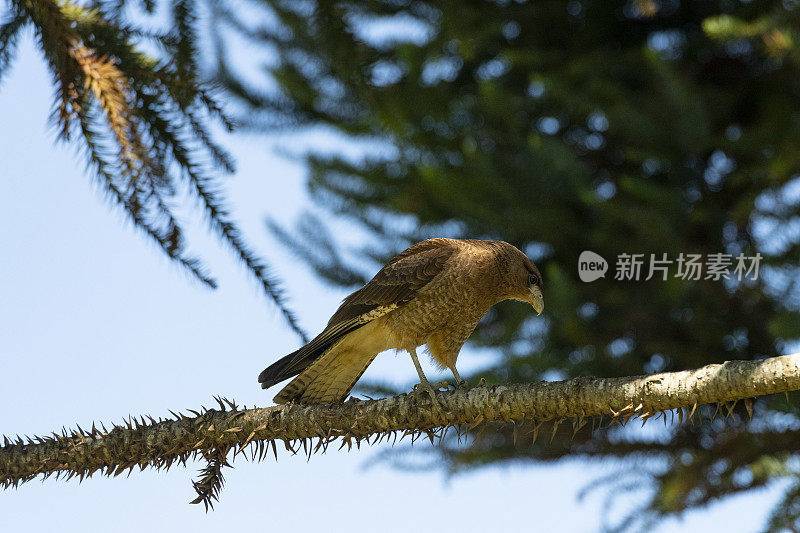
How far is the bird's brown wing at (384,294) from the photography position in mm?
3289

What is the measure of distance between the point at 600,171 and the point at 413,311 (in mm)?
3114

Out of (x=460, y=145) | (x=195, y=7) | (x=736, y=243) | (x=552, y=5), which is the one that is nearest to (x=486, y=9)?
(x=552, y=5)

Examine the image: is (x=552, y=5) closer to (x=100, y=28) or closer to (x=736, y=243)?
(x=736, y=243)

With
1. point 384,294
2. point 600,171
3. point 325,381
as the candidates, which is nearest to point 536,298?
point 384,294

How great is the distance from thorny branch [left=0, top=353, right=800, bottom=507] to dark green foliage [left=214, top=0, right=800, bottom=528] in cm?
258

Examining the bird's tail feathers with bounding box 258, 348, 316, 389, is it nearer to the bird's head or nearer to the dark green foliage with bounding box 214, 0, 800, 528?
the bird's head

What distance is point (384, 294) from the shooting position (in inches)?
133

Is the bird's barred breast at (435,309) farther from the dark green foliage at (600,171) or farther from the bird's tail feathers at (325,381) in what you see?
the dark green foliage at (600,171)

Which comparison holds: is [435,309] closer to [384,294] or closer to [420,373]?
[384,294]

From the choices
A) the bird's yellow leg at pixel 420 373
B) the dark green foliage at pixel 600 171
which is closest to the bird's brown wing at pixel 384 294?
the bird's yellow leg at pixel 420 373

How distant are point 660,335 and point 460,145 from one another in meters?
1.87

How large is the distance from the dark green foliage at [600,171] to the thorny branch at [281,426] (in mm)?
2584

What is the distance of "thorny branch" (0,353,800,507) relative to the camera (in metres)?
2.11

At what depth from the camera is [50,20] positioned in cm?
211
